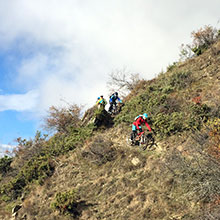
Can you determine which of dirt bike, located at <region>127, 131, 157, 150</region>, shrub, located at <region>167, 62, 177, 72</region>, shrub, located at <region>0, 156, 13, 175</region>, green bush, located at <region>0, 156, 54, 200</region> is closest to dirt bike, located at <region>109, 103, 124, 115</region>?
dirt bike, located at <region>127, 131, 157, 150</region>

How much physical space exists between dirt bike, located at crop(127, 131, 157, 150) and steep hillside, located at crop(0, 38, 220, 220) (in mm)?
278

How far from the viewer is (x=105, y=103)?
16.9m

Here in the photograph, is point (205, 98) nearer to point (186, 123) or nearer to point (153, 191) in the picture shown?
point (186, 123)

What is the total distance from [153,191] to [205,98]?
24.9 feet

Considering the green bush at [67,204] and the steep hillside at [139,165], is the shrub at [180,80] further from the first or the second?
the green bush at [67,204]

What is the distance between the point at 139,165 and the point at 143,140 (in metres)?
1.83

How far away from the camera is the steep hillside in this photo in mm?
6980

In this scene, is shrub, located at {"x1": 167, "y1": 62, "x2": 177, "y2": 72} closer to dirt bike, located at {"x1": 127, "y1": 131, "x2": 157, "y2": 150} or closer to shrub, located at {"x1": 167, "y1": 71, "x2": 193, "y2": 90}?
shrub, located at {"x1": 167, "y1": 71, "x2": 193, "y2": 90}

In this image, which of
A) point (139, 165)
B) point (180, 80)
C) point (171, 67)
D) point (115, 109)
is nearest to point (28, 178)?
point (139, 165)

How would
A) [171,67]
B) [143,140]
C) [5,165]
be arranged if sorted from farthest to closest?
[171,67], [5,165], [143,140]

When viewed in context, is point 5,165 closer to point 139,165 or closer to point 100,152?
point 100,152

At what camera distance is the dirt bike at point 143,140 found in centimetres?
1134

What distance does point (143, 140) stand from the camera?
1152 centimetres

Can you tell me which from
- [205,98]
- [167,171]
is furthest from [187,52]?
[167,171]
